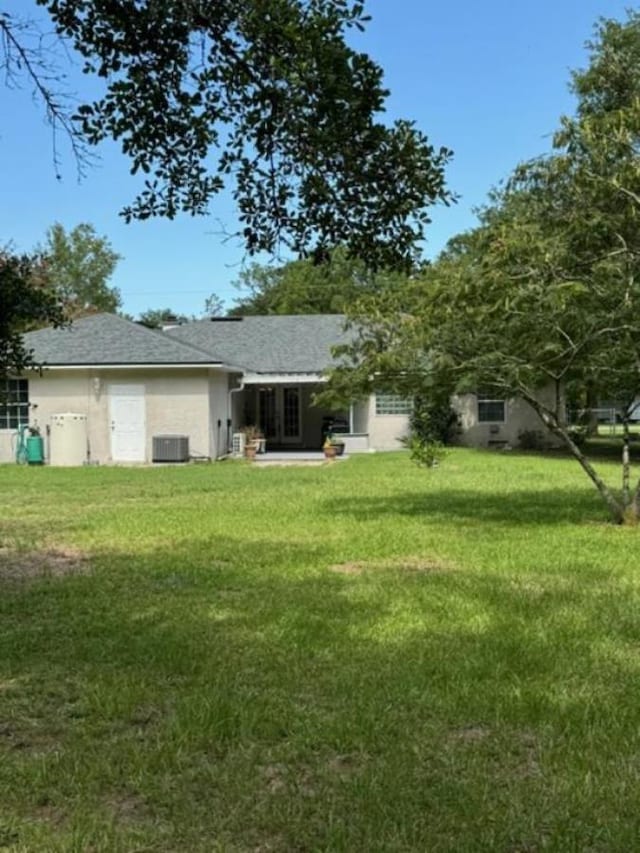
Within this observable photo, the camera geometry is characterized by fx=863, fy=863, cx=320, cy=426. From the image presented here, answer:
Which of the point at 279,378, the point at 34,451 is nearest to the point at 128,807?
the point at 34,451

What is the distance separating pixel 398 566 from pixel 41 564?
3.46 metres

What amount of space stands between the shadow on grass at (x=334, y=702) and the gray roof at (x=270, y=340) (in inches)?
757

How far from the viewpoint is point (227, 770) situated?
3.59m

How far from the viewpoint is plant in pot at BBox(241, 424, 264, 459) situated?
23312mm

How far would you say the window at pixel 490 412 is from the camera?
88.5 feet

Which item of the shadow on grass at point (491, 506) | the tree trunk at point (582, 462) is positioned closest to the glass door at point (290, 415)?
the shadow on grass at point (491, 506)

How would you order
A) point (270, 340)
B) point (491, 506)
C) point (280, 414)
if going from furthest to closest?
point (270, 340) < point (280, 414) < point (491, 506)

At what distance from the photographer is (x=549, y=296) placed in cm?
894

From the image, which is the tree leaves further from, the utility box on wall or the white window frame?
the white window frame

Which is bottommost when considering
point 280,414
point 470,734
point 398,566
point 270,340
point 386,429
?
point 470,734

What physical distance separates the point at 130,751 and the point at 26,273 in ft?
7.50

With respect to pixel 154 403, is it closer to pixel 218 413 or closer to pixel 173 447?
pixel 173 447

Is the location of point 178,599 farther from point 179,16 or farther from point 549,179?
point 549,179

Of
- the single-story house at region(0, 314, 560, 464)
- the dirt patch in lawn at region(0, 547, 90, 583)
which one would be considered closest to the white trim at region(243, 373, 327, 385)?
the single-story house at region(0, 314, 560, 464)
